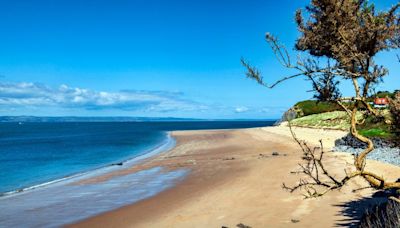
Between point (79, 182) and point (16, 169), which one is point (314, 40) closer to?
point (79, 182)

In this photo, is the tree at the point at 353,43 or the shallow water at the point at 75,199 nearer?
the tree at the point at 353,43

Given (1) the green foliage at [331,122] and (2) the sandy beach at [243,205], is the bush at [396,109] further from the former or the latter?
(1) the green foliage at [331,122]

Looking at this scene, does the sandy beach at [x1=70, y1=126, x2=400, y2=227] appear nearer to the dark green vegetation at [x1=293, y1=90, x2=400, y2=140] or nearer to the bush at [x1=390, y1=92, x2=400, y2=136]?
the dark green vegetation at [x1=293, y1=90, x2=400, y2=140]

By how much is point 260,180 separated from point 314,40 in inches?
504

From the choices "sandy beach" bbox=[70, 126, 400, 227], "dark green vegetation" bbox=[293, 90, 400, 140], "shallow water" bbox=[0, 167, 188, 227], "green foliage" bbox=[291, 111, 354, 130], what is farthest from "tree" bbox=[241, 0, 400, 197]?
"green foliage" bbox=[291, 111, 354, 130]

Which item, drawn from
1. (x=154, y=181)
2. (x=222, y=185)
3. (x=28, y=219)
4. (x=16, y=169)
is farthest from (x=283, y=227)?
(x=16, y=169)

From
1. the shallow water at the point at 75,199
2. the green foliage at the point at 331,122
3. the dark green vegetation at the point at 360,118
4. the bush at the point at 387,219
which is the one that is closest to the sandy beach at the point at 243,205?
the shallow water at the point at 75,199

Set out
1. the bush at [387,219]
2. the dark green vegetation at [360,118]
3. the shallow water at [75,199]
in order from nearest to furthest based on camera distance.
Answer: the dark green vegetation at [360,118], the bush at [387,219], the shallow water at [75,199]

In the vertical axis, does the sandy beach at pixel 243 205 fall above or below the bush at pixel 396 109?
below

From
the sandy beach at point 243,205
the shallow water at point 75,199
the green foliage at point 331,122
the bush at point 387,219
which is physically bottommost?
the shallow water at point 75,199

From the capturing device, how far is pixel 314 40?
6.69 m

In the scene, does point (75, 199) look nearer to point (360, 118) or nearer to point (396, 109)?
point (360, 118)

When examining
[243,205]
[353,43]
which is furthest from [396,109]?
[243,205]

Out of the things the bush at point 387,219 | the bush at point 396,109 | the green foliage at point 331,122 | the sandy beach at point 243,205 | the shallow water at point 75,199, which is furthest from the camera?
the green foliage at point 331,122
